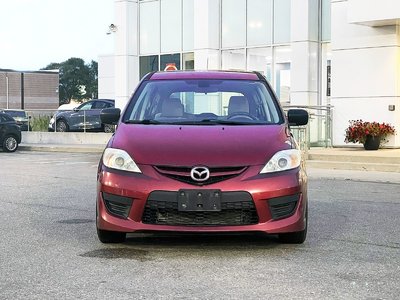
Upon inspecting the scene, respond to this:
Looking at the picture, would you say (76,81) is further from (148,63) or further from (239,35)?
(239,35)

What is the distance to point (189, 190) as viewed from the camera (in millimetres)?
6398

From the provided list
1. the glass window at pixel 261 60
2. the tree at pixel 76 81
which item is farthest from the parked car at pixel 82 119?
the tree at pixel 76 81

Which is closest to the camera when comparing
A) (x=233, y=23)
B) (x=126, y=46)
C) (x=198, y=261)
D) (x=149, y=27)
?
(x=198, y=261)

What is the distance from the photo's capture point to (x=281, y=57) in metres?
26.4

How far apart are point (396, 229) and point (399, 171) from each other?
26.5 feet

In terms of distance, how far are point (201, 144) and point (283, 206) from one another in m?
0.94

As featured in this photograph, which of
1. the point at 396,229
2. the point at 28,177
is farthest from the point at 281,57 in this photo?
the point at 396,229

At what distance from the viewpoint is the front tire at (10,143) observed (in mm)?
26531

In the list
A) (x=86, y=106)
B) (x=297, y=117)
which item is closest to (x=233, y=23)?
(x=86, y=106)

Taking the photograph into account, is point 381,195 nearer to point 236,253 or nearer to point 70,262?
point 236,253

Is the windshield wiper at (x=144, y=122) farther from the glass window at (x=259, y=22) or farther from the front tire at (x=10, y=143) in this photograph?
the front tire at (x=10, y=143)

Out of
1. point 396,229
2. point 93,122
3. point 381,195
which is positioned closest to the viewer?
point 396,229

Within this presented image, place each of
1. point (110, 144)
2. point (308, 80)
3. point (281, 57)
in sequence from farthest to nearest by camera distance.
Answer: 1. point (281, 57)
2. point (308, 80)
3. point (110, 144)

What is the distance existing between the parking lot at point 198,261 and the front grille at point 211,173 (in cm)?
70
